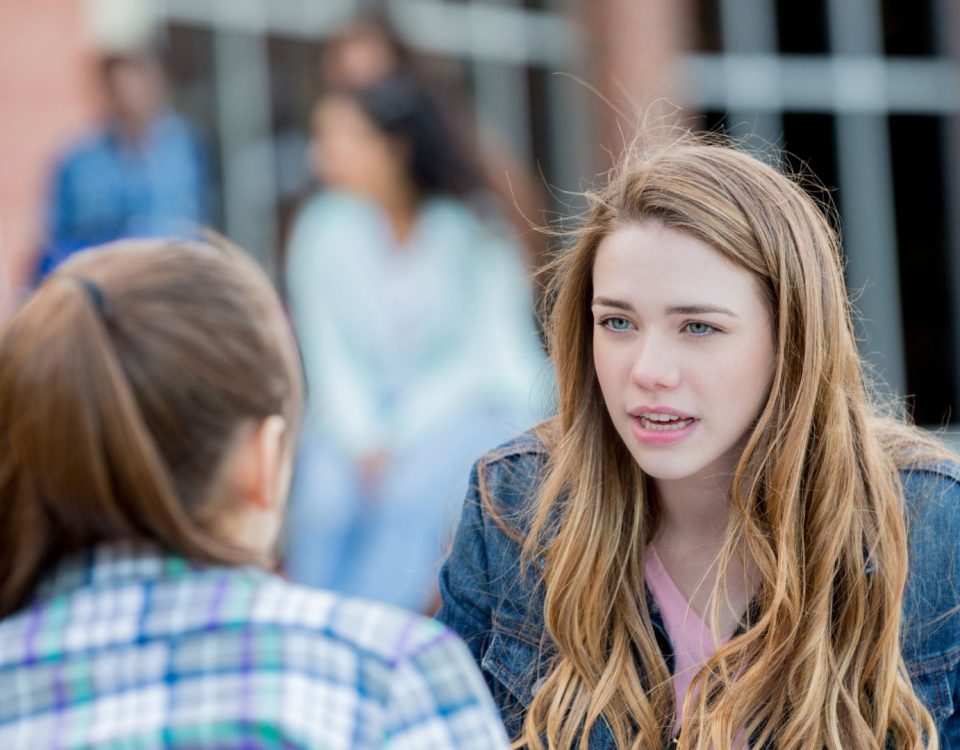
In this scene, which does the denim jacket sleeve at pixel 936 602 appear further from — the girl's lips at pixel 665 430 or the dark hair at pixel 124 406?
the dark hair at pixel 124 406

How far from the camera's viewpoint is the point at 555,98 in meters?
7.26

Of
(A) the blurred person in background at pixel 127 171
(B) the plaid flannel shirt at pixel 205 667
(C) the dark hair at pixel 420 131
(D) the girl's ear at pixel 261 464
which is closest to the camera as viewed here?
(B) the plaid flannel shirt at pixel 205 667

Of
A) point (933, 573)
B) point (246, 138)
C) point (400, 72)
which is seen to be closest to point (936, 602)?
point (933, 573)

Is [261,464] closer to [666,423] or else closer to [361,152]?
[666,423]

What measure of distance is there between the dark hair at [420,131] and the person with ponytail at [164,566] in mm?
3446

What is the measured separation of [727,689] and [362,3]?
4640 mm

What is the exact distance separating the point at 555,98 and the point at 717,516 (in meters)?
5.16

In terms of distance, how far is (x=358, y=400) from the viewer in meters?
4.93

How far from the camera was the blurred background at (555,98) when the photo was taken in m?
5.77

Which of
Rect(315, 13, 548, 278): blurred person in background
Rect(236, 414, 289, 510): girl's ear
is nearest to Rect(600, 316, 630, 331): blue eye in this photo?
Rect(236, 414, 289, 510): girl's ear

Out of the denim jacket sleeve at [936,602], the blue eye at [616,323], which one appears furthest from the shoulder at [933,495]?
the blue eye at [616,323]

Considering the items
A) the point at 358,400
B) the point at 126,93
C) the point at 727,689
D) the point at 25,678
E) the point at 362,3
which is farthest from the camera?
the point at 362,3

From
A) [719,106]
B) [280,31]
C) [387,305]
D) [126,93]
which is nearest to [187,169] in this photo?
[126,93]

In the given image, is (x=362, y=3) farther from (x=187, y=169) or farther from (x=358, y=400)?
(x=358, y=400)
